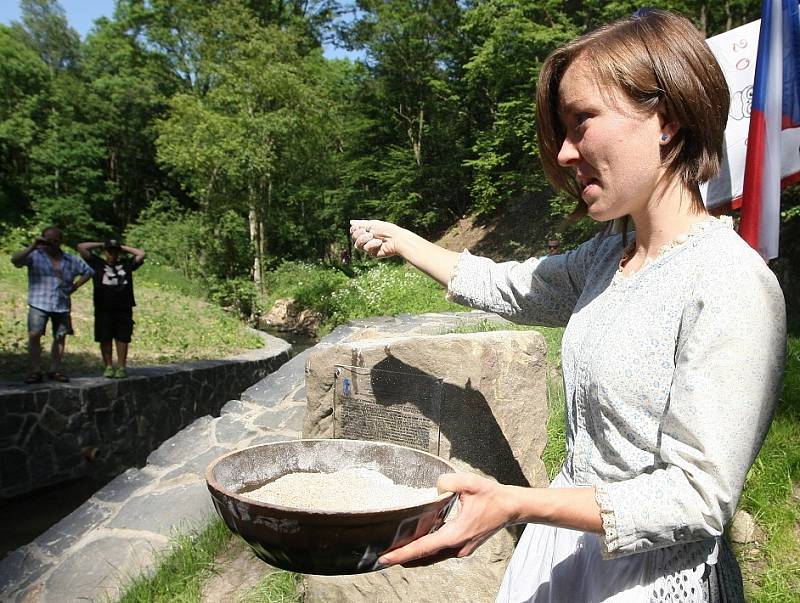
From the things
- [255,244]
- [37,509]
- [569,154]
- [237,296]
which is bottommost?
[37,509]

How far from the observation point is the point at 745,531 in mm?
2787

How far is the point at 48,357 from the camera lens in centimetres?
797

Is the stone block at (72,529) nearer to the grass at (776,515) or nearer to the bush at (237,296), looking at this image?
the grass at (776,515)

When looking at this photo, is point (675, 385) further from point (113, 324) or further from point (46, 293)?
point (46, 293)

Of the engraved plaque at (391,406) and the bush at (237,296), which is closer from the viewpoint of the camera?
the engraved plaque at (391,406)

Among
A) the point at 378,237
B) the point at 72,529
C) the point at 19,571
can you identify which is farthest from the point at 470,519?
the point at 72,529

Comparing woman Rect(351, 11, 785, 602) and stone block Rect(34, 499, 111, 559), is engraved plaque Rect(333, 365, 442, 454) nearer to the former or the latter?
woman Rect(351, 11, 785, 602)

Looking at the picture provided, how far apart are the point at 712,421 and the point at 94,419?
7415 millimetres

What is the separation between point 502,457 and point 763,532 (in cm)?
122

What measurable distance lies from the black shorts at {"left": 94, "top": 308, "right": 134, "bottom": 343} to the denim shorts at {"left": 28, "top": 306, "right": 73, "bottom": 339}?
0.36 metres

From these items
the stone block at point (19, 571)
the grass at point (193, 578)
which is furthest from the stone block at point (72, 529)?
the grass at point (193, 578)

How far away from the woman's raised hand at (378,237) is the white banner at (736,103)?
212 cm

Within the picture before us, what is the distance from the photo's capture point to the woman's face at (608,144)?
108 cm

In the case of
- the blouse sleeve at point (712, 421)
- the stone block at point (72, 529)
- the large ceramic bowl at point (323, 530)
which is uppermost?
the blouse sleeve at point (712, 421)
